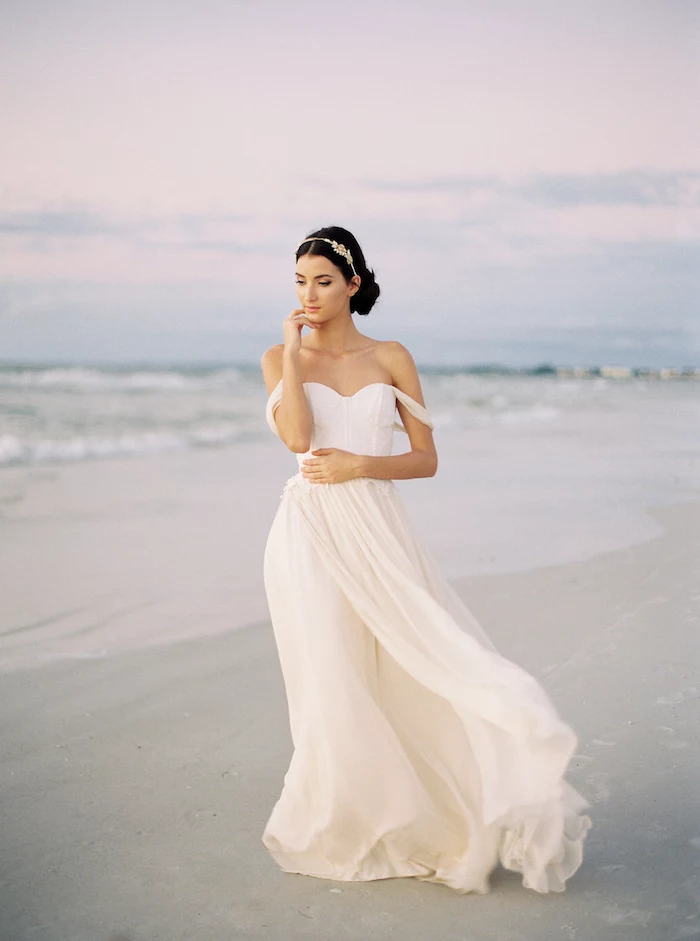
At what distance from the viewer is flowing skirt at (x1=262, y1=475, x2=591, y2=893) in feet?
9.18

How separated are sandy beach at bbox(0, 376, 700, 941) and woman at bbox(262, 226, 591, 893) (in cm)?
13

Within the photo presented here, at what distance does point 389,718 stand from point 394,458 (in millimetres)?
729

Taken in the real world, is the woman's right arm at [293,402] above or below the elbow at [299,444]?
above

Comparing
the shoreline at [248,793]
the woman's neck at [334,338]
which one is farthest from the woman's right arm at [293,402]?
the shoreline at [248,793]

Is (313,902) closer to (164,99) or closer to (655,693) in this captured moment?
(655,693)

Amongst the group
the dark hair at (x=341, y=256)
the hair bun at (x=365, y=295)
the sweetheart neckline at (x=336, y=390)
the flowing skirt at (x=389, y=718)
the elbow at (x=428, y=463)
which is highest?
the dark hair at (x=341, y=256)

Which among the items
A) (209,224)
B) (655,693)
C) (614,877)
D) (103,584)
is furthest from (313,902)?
(209,224)

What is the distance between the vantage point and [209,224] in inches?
619

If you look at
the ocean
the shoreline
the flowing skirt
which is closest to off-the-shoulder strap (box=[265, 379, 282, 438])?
the flowing skirt

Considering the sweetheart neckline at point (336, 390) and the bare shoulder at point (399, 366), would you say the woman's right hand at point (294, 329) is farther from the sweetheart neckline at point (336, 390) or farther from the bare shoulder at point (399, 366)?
the bare shoulder at point (399, 366)

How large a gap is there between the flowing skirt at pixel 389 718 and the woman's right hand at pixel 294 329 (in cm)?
42

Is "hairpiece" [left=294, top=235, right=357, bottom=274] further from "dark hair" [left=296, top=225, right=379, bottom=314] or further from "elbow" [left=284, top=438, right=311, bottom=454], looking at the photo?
"elbow" [left=284, top=438, right=311, bottom=454]

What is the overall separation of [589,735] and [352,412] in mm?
1662

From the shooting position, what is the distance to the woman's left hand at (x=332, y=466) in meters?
3.07
